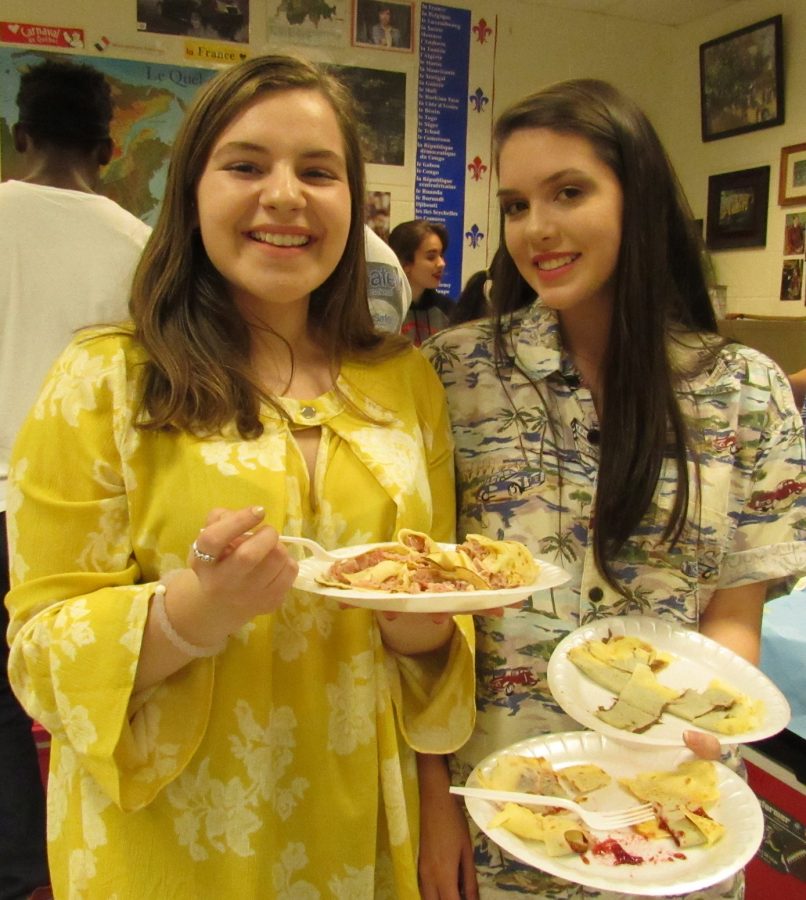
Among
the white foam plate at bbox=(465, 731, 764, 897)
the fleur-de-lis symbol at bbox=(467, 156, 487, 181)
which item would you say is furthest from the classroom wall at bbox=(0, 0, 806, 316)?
the white foam plate at bbox=(465, 731, 764, 897)

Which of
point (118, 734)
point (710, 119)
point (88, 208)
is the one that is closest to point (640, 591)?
point (118, 734)

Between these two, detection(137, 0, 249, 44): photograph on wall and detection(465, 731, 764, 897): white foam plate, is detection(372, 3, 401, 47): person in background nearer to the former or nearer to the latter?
detection(137, 0, 249, 44): photograph on wall

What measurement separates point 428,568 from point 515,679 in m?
0.37

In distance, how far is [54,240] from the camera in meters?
2.01

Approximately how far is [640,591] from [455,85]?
12.0ft

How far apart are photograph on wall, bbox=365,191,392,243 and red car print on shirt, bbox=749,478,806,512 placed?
318 centimetres

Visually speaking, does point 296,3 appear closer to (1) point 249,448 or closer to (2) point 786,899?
(1) point 249,448

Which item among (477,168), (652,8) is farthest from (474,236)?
(652,8)

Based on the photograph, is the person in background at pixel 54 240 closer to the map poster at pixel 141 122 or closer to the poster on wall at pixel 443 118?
the map poster at pixel 141 122

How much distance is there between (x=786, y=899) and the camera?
197 centimetres

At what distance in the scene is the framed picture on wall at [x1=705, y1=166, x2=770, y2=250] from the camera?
14.0 feet

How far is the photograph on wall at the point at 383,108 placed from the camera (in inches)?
163

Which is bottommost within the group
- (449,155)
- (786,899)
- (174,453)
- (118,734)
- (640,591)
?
(786,899)

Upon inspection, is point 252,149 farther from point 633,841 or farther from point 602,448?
point 633,841
